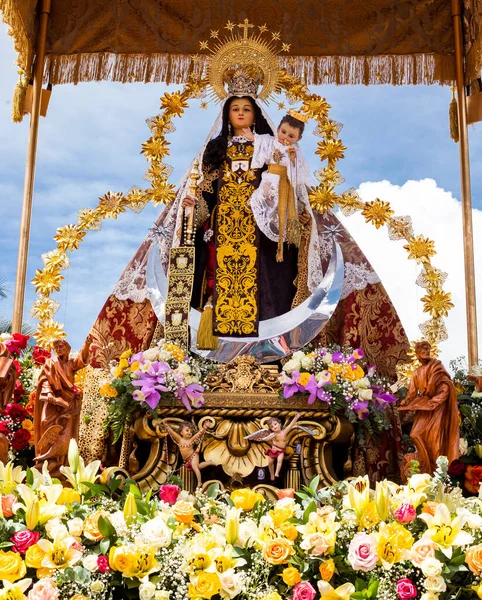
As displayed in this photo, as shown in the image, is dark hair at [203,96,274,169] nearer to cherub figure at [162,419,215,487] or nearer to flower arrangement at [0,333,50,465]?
flower arrangement at [0,333,50,465]

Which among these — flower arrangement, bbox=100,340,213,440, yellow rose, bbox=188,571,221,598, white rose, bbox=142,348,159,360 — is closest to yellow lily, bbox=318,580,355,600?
yellow rose, bbox=188,571,221,598

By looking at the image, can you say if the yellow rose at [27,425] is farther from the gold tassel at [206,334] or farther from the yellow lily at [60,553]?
the yellow lily at [60,553]

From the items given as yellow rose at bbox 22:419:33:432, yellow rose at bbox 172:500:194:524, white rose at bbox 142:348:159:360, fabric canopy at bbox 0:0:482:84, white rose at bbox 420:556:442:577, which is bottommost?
white rose at bbox 420:556:442:577

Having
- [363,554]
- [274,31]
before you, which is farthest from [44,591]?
[274,31]

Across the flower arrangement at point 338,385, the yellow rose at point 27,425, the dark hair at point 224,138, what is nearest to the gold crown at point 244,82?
the dark hair at point 224,138

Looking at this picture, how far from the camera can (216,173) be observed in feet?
24.8

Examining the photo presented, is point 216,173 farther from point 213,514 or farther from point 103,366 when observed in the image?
point 213,514

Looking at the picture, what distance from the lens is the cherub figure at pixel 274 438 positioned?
20.8 feet

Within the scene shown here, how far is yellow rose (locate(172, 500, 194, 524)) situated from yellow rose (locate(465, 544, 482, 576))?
1.14m

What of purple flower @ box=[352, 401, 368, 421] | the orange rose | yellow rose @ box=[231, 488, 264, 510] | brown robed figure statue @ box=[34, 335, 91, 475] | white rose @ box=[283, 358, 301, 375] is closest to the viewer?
yellow rose @ box=[231, 488, 264, 510]

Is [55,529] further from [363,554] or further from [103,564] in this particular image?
[363,554]

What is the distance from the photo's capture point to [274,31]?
28.2ft

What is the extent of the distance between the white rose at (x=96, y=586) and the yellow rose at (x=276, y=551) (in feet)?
2.22

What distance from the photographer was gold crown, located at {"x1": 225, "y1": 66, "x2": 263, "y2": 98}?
24.9 feet
